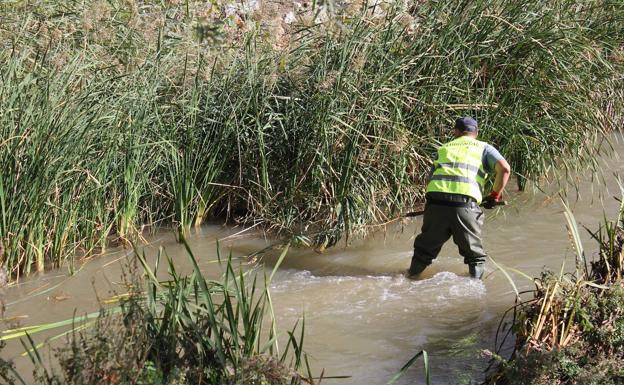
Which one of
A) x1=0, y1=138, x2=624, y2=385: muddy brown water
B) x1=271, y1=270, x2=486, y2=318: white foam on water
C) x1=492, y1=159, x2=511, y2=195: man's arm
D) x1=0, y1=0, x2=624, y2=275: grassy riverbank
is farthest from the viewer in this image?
x1=0, y1=0, x2=624, y2=275: grassy riverbank

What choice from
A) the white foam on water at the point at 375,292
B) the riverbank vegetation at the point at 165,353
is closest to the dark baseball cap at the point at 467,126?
the white foam on water at the point at 375,292

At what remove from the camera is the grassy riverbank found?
26.4 ft

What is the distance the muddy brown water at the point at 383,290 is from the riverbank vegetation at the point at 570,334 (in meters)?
0.88

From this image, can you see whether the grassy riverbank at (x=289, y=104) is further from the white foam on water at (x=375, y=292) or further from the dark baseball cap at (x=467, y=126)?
the dark baseball cap at (x=467, y=126)

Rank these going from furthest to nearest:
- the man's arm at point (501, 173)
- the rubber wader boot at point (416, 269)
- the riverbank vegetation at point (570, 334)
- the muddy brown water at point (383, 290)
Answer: the rubber wader boot at point (416, 269) → the man's arm at point (501, 173) → the muddy brown water at point (383, 290) → the riverbank vegetation at point (570, 334)

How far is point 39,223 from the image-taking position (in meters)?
7.40

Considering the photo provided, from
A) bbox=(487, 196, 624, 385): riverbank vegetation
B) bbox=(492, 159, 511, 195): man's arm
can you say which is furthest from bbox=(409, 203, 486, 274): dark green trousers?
bbox=(487, 196, 624, 385): riverbank vegetation

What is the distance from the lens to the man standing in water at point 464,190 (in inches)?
289

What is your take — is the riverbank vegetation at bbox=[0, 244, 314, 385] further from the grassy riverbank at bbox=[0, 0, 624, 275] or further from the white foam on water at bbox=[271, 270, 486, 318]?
the grassy riverbank at bbox=[0, 0, 624, 275]

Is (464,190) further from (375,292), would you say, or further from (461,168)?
(375,292)

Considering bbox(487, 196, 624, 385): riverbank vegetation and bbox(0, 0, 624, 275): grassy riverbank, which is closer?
bbox(487, 196, 624, 385): riverbank vegetation

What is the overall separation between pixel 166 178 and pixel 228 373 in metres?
4.83

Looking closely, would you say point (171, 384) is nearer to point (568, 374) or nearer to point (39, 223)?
point (568, 374)

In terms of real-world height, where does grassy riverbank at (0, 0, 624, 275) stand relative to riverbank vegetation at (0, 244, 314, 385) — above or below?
above
